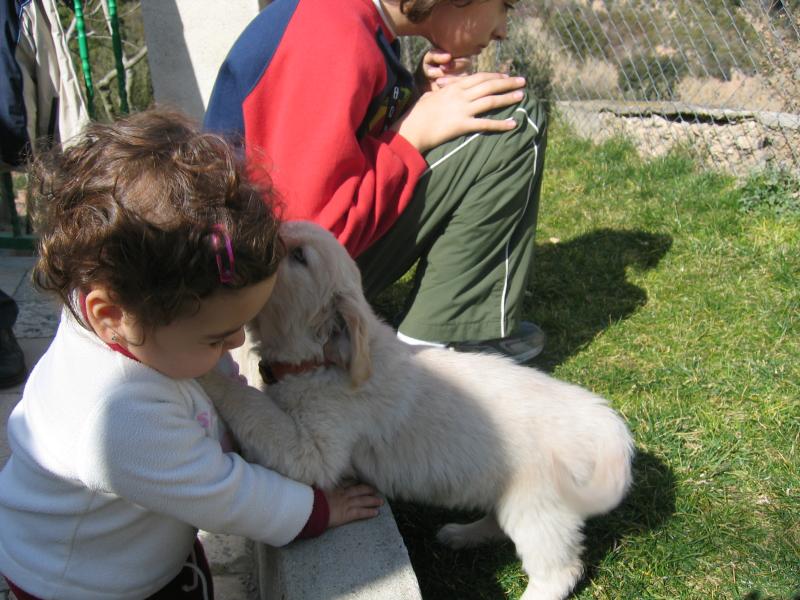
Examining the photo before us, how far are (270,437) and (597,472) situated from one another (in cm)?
96

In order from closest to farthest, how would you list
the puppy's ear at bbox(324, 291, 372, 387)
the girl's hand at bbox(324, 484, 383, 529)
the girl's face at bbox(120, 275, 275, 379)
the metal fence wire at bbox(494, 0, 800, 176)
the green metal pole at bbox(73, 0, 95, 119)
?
the girl's face at bbox(120, 275, 275, 379) → the puppy's ear at bbox(324, 291, 372, 387) → the girl's hand at bbox(324, 484, 383, 529) → the green metal pole at bbox(73, 0, 95, 119) → the metal fence wire at bbox(494, 0, 800, 176)

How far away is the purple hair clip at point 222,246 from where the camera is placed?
159cm

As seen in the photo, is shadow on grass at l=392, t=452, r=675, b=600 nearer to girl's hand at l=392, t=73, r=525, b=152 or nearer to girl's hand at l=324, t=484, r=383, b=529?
girl's hand at l=324, t=484, r=383, b=529

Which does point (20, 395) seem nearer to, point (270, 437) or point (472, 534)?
point (270, 437)

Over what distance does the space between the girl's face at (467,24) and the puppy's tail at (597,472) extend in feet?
5.56

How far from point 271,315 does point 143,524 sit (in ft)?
2.18

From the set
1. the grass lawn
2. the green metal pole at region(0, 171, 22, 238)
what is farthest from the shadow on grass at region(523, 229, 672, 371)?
the green metal pole at region(0, 171, 22, 238)

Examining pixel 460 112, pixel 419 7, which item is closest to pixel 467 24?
pixel 419 7

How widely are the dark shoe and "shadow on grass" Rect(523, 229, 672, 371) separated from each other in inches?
90.6

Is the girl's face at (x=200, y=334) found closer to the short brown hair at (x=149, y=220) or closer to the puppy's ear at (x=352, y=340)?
the short brown hair at (x=149, y=220)

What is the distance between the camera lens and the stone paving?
254cm

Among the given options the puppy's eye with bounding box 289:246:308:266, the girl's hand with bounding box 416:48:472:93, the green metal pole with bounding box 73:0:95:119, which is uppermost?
the green metal pole with bounding box 73:0:95:119

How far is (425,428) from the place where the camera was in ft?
7.55

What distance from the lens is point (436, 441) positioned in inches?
90.4
